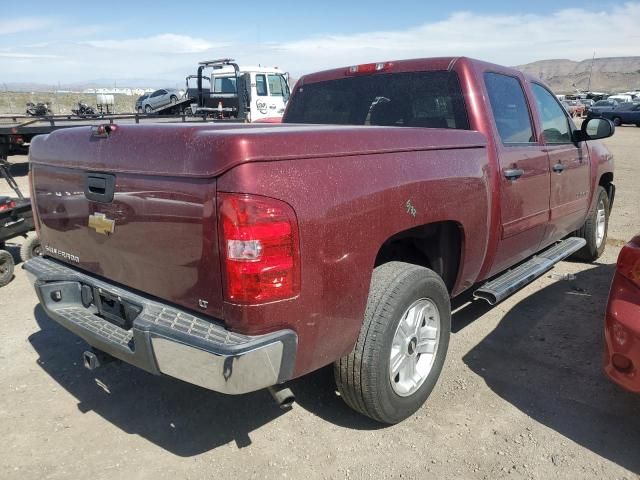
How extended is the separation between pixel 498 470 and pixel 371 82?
8.85 ft

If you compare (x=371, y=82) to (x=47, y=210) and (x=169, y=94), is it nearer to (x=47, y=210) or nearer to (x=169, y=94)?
(x=47, y=210)

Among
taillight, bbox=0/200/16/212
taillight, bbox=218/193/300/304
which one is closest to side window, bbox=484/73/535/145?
taillight, bbox=218/193/300/304

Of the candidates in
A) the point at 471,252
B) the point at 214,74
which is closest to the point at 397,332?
the point at 471,252

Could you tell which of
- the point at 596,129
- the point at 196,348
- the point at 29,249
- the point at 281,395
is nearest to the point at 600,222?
the point at 596,129

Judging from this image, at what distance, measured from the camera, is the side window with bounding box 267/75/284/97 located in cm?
1803

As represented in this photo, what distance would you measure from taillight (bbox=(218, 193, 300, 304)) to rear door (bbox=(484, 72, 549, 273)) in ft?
6.02

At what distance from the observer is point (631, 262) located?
2.67m

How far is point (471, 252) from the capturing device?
3174 millimetres

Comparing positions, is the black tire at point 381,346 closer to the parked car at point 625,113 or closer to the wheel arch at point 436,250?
the wheel arch at point 436,250

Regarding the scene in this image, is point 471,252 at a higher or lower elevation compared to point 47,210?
lower

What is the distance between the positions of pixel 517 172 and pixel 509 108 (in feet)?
1.89

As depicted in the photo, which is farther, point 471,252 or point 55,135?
point 471,252

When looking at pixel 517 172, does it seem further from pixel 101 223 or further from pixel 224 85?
pixel 224 85

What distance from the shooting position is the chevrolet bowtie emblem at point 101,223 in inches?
97.2
